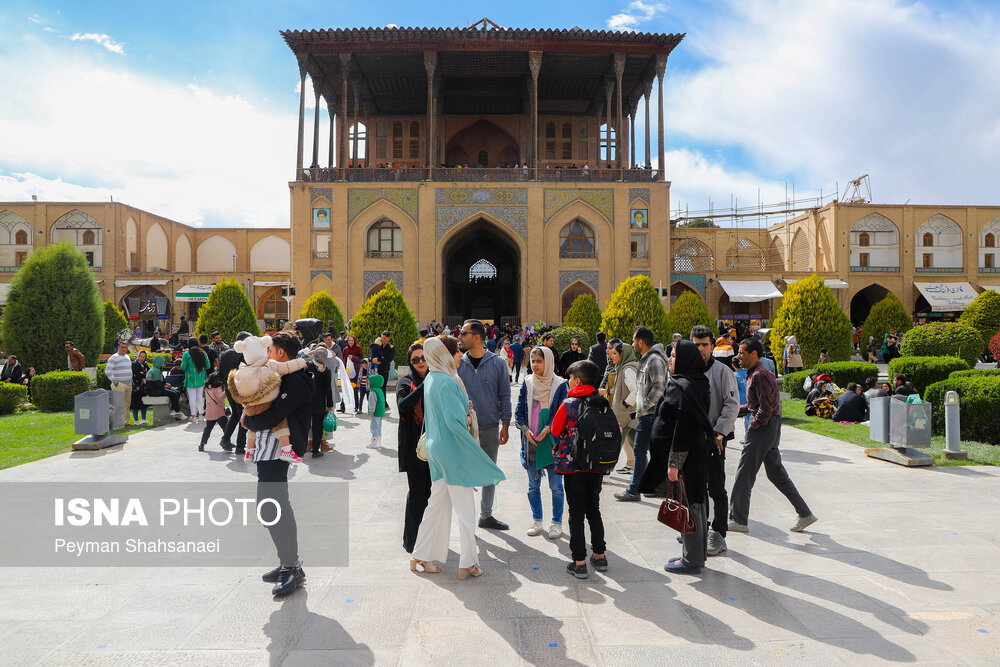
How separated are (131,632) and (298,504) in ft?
7.15

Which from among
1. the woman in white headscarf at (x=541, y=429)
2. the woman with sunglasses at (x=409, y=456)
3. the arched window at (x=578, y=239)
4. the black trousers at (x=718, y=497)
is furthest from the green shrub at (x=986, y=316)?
the woman with sunglasses at (x=409, y=456)

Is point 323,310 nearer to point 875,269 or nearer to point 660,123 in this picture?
point 660,123

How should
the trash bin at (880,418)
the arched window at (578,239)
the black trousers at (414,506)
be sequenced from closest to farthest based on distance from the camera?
the black trousers at (414,506)
the trash bin at (880,418)
the arched window at (578,239)

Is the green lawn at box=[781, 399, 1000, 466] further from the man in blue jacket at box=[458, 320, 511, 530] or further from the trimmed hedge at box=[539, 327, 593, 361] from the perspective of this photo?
the trimmed hedge at box=[539, 327, 593, 361]

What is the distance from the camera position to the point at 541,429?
15.7ft

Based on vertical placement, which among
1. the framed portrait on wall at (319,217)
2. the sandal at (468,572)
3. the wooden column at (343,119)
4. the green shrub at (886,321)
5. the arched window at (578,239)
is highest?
the wooden column at (343,119)

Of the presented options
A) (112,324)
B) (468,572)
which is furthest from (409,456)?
(112,324)

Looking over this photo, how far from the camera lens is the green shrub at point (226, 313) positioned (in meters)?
17.6

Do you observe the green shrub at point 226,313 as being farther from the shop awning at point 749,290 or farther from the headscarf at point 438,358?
the shop awning at point 749,290

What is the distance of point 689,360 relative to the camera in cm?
395

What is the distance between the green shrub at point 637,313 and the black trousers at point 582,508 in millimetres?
9982

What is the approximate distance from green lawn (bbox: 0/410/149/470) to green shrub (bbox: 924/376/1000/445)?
35.3 feet

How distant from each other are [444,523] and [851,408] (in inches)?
326

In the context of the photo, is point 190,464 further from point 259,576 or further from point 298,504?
point 259,576
